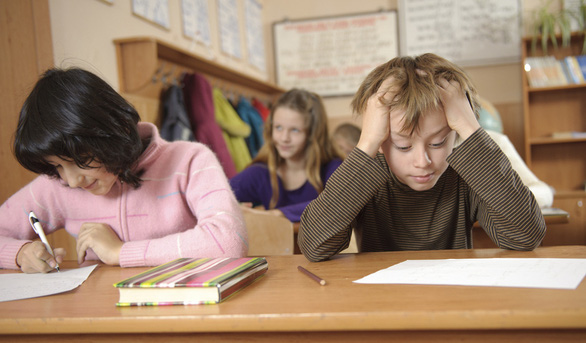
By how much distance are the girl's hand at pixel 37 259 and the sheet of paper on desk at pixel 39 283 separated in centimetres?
2

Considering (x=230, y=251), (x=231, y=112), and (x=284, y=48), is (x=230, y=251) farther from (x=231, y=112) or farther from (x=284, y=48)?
(x=284, y=48)

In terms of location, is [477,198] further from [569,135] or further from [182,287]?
[569,135]

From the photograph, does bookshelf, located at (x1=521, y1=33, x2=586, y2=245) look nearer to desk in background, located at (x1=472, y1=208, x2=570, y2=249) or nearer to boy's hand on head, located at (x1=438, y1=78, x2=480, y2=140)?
desk in background, located at (x1=472, y1=208, x2=570, y2=249)

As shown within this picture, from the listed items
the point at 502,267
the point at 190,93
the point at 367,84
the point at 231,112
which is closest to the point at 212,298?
the point at 502,267

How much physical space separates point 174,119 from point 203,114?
245mm

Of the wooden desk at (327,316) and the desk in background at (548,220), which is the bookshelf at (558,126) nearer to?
the desk in background at (548,220)

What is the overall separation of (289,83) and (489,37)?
192cm

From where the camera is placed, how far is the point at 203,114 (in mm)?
2812

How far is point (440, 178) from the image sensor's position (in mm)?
1166

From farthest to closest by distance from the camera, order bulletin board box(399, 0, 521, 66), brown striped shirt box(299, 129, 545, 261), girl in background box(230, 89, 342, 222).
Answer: bulletin board box(399, 0, 521, 66)
girl in background box(230, 89, 342, 222)
brown striped shirt box(299, 129, 545, 261)

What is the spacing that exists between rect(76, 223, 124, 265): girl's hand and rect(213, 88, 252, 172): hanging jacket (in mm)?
2014

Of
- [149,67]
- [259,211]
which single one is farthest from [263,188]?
[149,67]

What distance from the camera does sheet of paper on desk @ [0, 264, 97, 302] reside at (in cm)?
84

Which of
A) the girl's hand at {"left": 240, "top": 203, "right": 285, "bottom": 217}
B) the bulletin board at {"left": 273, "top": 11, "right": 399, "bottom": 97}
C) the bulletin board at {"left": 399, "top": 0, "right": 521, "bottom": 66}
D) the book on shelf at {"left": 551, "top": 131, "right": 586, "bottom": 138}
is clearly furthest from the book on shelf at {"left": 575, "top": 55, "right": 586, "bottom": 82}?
the girl's hand at {"left": 240, "top": 203, "right": 285, "bottom": 217}
